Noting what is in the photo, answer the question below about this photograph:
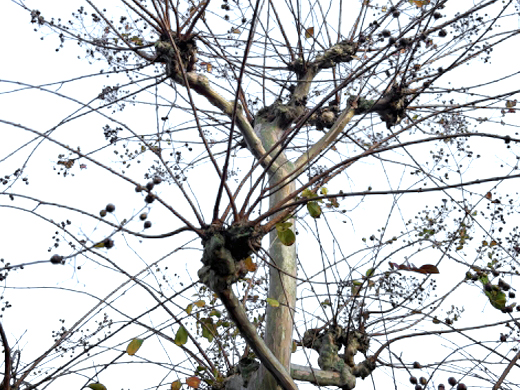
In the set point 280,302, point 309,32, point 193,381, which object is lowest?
point 193,381

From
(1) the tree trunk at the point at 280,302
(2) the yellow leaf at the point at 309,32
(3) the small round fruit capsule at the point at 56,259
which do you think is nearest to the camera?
(3) the small round fruit capsule at the point at 56,259

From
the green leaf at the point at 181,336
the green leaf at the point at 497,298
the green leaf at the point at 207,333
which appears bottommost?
the green leaf at the point at 497,298

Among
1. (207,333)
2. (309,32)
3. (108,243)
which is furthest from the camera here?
(309,32)

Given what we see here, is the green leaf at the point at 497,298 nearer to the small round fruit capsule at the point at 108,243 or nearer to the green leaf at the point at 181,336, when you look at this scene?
the green leaf at the point at 181,336

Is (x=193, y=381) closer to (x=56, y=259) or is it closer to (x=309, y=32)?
(x=56, y=259)

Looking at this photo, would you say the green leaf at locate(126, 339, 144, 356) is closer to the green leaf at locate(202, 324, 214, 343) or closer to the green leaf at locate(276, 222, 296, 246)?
the green leaf at locate(202, 324, 214, 343)

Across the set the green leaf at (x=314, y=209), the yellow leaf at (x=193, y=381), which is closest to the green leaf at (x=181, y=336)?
the yellow leaf at (x=193, y=381)

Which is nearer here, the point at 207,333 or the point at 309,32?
the point at 207,333

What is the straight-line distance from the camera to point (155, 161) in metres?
3.91

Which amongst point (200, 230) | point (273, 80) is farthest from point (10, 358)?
point (273, 80)

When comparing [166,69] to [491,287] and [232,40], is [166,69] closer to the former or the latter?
[232,40]

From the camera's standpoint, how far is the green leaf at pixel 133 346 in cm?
262

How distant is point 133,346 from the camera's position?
8.70 feet

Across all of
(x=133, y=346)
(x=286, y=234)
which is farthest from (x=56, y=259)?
(x=286, y=234)
